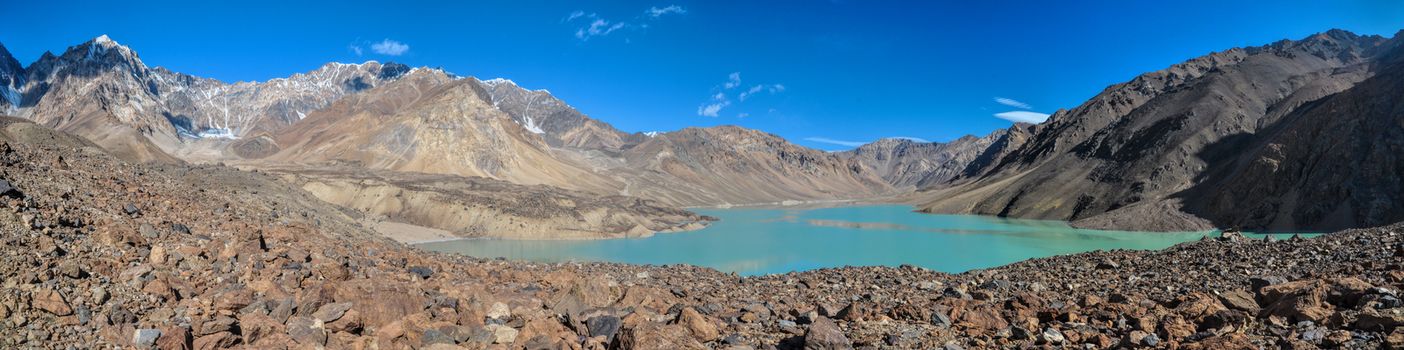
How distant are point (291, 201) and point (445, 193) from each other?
3194 centimetres

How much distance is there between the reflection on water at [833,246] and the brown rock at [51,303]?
43.5 metres

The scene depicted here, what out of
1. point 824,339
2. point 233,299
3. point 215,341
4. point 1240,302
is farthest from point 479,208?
point 1240,302

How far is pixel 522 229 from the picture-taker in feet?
255

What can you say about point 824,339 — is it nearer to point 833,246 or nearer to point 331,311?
point 331,311

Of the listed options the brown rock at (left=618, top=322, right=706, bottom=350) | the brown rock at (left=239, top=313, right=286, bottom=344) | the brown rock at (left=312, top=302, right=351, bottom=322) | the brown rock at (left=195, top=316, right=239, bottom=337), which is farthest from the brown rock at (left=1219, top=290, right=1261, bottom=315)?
the brown rock at (left=195, top=316, right=239, bottom=337)

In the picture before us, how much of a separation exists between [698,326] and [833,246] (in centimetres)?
6437

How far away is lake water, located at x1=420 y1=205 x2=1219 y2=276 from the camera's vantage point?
58.0 meters

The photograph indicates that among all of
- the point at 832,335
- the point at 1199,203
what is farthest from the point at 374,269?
the point at 1199,203

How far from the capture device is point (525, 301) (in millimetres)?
13680

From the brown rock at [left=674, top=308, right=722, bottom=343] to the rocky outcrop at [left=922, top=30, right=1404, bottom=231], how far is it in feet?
287

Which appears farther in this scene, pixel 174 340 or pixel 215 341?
pixel 215 341

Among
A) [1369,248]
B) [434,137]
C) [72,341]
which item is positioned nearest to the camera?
[72,341]

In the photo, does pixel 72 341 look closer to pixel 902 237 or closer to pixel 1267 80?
pixel 902 237

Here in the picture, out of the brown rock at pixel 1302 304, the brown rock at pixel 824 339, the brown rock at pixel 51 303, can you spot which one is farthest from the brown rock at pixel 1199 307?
the brown rock at pixel 51 303
